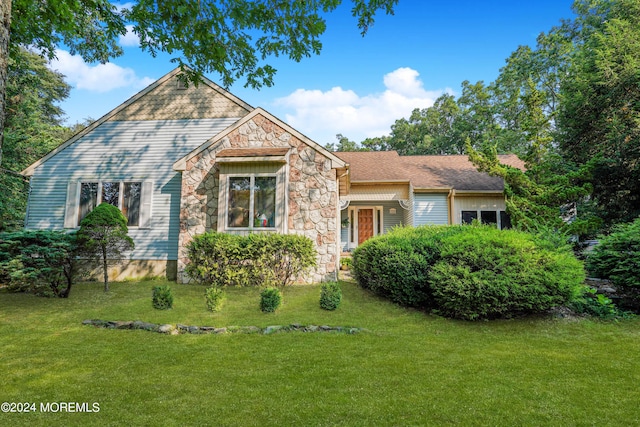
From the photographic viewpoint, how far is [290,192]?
998cm

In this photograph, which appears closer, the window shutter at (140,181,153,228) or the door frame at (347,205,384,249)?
the window shutter at (140,181,153,228)

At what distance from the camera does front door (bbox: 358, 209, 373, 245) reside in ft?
52.8

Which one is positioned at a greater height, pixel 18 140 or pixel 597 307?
pixel 18 140

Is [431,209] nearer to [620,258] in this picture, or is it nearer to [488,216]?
[488,216]

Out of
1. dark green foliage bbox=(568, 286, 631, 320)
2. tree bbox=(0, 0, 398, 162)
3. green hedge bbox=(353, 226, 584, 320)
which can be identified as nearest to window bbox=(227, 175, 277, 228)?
tree bbox=(0, 0, 398, 162)

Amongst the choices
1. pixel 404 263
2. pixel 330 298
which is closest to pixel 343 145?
pixel 404 263

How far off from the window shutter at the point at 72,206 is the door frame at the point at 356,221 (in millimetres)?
10990

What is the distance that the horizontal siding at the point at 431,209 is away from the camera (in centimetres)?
1419

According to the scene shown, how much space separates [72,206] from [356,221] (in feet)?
37.8

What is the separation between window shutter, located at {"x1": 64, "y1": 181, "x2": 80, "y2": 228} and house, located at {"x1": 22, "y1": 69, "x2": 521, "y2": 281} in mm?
35

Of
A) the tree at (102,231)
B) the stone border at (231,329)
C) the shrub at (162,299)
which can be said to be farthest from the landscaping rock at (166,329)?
the tree at (102,231)

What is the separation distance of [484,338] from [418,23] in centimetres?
723

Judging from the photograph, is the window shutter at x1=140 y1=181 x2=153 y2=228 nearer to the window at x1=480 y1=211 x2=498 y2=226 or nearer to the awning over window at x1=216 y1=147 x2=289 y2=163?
the awning over window at x1=216 y1=147 x2=289 y2=163

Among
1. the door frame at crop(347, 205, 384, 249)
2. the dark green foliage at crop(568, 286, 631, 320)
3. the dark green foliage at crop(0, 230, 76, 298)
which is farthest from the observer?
the door frame at crop(347, 205, 384, 249)
